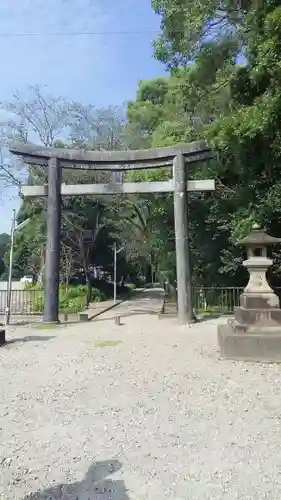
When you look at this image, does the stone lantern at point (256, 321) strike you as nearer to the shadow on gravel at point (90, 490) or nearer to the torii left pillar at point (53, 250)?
the shadow on gravel at point (90, 490)

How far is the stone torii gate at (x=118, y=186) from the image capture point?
1156 centimetres

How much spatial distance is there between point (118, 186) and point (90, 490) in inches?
391

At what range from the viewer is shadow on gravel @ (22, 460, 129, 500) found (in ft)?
9.24

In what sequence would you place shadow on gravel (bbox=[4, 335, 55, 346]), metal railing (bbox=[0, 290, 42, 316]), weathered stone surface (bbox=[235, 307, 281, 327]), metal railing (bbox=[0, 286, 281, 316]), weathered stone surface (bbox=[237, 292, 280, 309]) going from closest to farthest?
weathered stone surface (bbox=[235, 307, 281, 327])
weathered stone surface (bbox=[237, 292, 280, 309])
shadow on gravel (bbox=[4, 335, 55, 346])
metal railing (bbox=[0, 286, 281, 316])
metal railing (bbox=[0, 290, 42, 316])

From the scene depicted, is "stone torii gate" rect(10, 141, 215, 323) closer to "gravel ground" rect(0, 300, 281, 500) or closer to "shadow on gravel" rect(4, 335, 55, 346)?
"shadow on gravel" rect(4, 335, 55, 346)

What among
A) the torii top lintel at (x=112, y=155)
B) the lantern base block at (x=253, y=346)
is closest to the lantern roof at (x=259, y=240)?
the lantern base block at (x=253, y=346)

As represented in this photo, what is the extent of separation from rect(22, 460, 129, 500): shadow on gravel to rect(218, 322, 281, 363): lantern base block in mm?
4063

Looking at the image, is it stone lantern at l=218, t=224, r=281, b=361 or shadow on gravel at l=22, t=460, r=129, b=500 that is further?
stone lantern at l=218, t=224, r=281, b=361

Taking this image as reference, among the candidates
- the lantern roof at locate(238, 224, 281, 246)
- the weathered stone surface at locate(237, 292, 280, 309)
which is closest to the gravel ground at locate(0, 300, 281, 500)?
the weathered stone surface at locate(237, 292, 280, 309)

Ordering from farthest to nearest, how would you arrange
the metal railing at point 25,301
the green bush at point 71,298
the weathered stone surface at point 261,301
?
the green bush at point 71,298 → the metal railing at point 25,301 → the weathered stone surface at point 261,301

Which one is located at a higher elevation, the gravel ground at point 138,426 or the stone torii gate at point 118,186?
the stone torii gate at point 118,186

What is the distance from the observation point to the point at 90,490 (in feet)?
9.54

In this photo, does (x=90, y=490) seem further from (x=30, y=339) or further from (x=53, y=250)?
(x=53, y=250)

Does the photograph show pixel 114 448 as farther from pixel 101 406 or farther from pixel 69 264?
pixel 69 264
